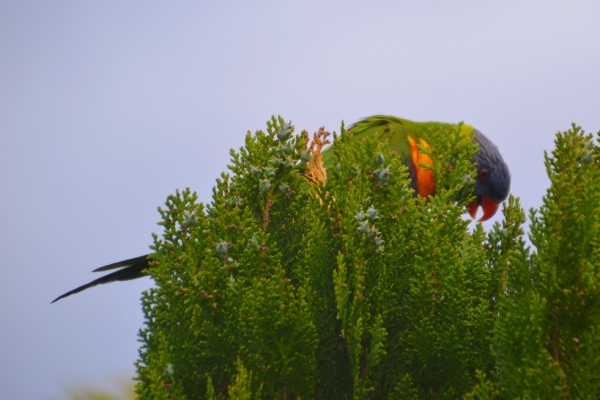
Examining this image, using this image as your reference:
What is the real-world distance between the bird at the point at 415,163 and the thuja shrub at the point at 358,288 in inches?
7.4

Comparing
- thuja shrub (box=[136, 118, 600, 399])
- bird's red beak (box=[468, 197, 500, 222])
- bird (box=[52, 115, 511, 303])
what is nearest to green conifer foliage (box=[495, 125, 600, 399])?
thuja shrub (box=[136, 118, 600, 399])

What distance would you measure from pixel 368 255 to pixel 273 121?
1.72 feet

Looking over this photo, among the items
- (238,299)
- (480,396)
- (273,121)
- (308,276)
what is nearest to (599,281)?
(480,396)

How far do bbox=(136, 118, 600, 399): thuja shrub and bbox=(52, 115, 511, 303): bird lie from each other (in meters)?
0.19

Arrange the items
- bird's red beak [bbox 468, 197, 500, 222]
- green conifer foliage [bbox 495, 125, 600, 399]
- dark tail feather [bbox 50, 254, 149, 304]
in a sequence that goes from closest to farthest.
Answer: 1. green conifer foliage [bbox 495, 125, 600, 399]
2. dark tail feather [bbox 50, 254, 149, 304]
3. bird's red beak [bbox 468, 197, 500, 222]

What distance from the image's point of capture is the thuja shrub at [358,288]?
1.38 metres

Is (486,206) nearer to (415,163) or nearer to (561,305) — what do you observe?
(415,163)

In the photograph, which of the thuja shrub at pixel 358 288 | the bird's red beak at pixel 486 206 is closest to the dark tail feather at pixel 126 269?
the thuja shrub at pixel 358 288

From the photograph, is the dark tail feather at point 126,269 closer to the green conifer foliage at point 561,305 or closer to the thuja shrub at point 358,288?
the thuja shrub at point 358,288

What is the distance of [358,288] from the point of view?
1.57 m

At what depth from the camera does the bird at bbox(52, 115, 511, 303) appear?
102 inches

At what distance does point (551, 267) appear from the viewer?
1380 millimetres

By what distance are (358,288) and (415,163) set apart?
1.57 metres

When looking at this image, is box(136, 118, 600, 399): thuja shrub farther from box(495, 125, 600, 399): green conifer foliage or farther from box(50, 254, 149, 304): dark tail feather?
box(50, 254, 149, 304): dark tail feather
